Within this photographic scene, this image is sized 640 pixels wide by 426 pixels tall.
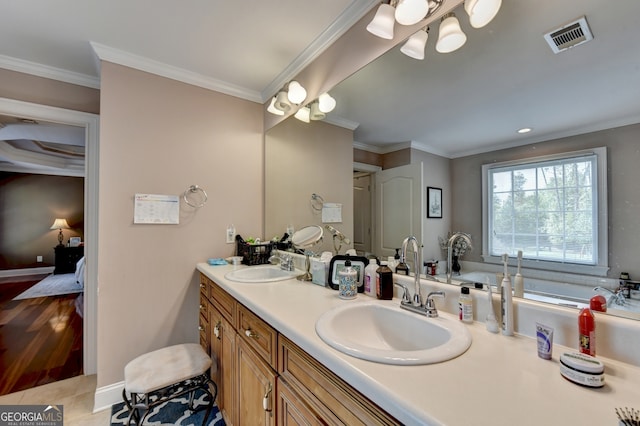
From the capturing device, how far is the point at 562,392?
588 mm

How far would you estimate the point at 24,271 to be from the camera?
5.77 m

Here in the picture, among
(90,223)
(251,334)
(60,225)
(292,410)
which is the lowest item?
(292,410)

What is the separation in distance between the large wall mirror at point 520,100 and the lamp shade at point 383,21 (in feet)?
0.37

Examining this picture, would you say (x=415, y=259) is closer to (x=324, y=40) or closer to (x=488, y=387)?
(x=488, y=387)

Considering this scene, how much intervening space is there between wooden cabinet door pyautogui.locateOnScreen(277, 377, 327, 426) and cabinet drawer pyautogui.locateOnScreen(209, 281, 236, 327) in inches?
21.7

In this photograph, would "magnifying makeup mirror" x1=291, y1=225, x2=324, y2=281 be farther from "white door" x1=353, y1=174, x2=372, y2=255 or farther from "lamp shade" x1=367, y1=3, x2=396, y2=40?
"lamp shade" x1=367, y1=3, x2=396, y2=40

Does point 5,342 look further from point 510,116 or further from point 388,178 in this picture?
point 510,116

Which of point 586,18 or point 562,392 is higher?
point 586,18

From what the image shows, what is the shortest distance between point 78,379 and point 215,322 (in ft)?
4.54

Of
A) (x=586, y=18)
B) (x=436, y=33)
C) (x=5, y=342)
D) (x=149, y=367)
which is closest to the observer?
(x=586, y=18)

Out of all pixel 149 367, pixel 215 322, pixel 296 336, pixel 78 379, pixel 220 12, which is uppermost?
pixel 220 12

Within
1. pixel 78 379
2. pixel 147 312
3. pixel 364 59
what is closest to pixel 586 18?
pixel 364 59

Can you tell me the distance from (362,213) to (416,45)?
90 centimetres

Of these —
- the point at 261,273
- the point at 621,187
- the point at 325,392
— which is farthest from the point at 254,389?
the point at 621,187
